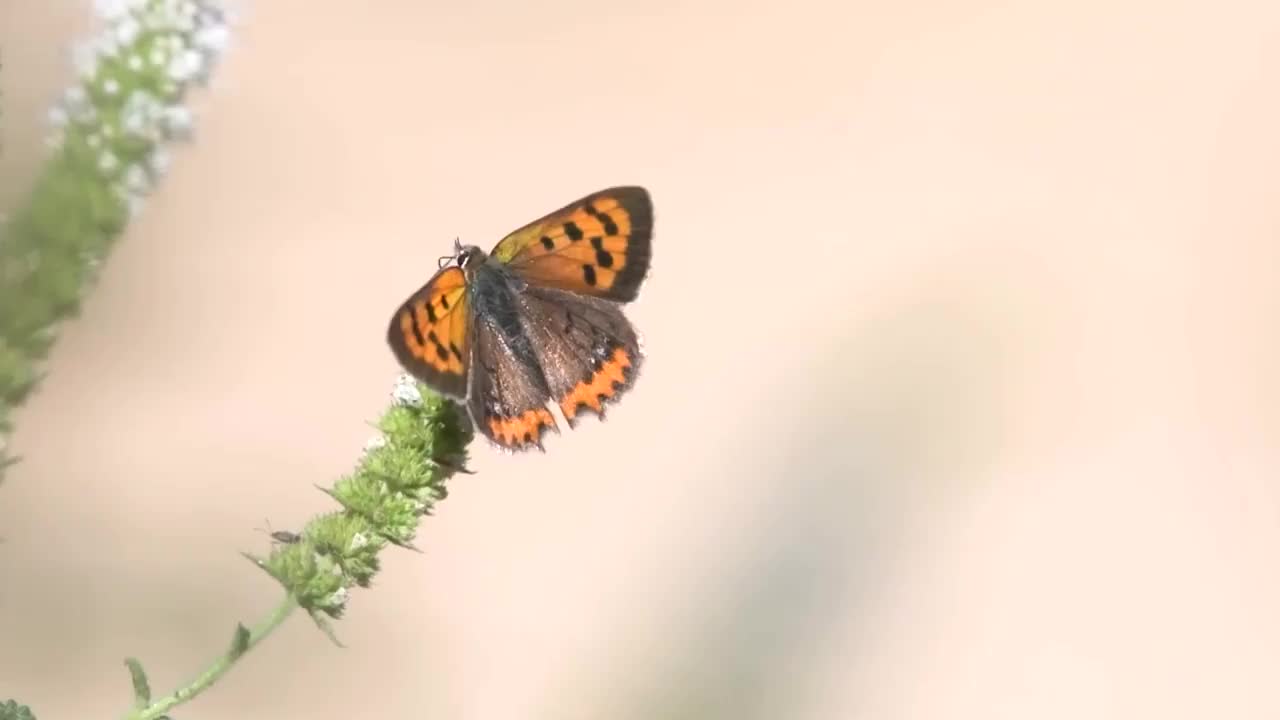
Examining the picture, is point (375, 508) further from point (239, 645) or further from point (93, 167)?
point (93, 167)

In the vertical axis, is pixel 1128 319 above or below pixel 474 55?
below

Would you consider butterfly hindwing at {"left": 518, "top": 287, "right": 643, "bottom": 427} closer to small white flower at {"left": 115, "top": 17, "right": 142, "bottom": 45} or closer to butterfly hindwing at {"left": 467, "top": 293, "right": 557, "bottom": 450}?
butterfly hindwing at {"left": 467, "top": 293, "right": 557, "bottom": 450}

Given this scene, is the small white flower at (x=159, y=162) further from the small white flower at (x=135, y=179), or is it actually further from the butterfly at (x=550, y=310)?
the butterfly at (x=550, y=310)

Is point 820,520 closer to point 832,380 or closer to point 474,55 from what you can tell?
point 832,380

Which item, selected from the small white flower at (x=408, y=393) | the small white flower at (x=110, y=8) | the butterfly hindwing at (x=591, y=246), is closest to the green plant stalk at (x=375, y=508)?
the small white flower at (x=408, y=393)

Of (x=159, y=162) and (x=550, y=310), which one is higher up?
(x=159, y=162)

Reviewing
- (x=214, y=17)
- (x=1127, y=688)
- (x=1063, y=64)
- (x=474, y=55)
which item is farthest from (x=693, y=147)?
(x=1127, y=688)

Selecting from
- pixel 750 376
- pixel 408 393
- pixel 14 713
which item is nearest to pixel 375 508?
pixel 408 393
